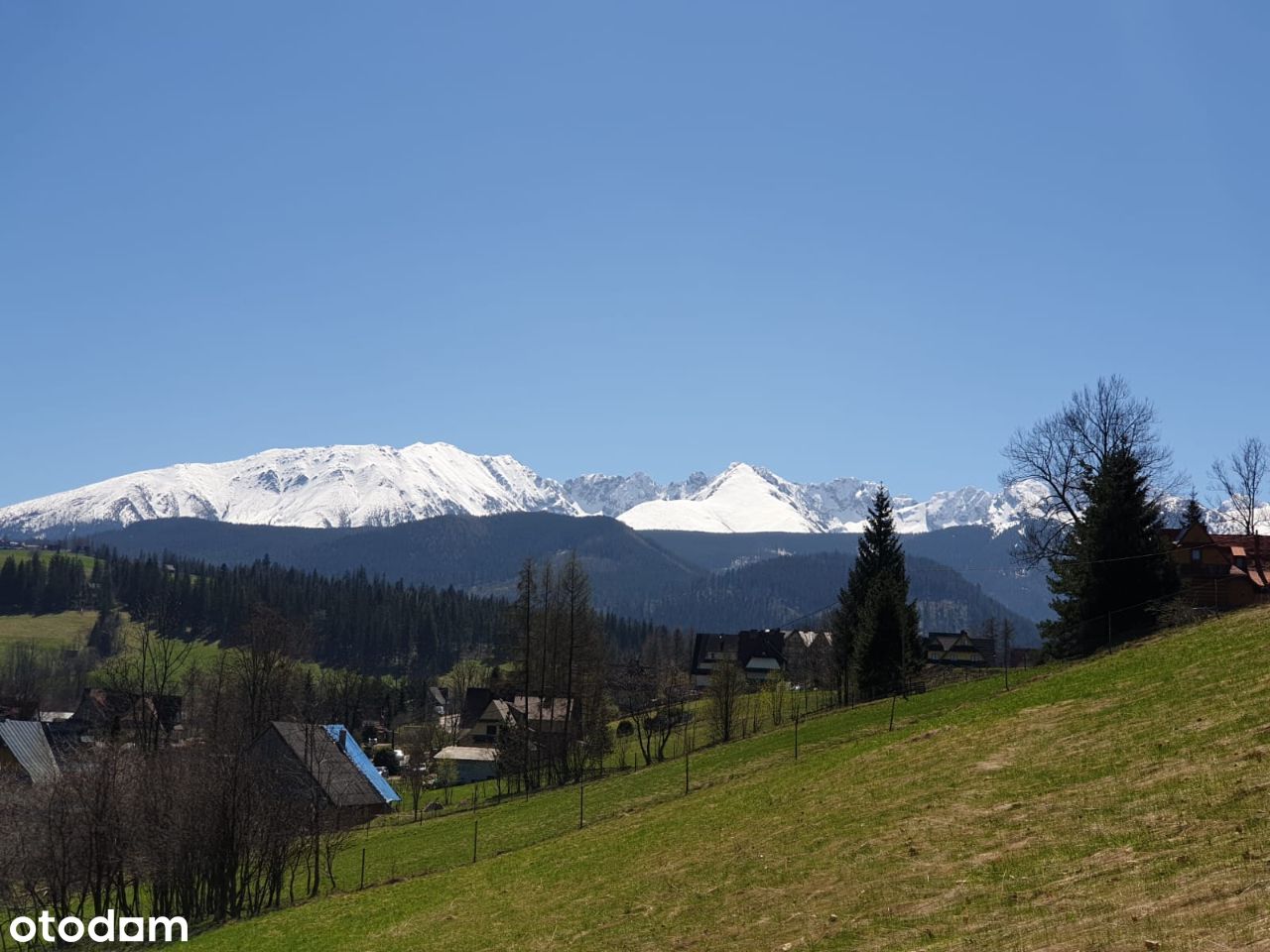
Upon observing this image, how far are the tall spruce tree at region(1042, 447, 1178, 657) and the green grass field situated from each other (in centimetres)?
783

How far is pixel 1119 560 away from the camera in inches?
2044

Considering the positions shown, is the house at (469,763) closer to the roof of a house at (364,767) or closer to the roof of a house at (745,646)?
the roof of a house at (364,767)

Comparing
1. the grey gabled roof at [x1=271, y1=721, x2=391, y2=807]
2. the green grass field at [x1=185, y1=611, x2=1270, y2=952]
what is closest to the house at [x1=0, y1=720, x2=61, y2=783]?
the grey gabled roof at [x1=271, y1=721, x2=391, y2=807]

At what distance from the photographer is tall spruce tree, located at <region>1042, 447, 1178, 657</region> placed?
168 feet

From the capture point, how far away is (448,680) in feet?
632

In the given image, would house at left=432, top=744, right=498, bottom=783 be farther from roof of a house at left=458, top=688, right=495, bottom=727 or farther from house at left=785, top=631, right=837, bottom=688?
house at left=785, top=631, right=837, bottom=688

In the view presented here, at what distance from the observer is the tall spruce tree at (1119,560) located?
5106cm

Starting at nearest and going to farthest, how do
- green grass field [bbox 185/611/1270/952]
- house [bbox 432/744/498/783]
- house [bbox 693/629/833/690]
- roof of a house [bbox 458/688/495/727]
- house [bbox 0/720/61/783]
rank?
green grass field [bbox 185/611/1270/952] → house [bbox 0/720/61/783] → house [bbox 432/744/498/783] → roof of a house [bbox 458/688/495/727] → house [bbox 693/629/833/690]

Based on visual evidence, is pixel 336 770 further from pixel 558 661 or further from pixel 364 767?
pixel 558 661

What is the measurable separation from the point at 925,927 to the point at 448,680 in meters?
181

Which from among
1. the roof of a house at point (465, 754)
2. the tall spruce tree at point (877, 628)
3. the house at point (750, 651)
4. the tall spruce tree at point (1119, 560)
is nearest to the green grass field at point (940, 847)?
the tall spruce tree at point (1119, 560)

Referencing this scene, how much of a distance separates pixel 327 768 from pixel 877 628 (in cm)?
3254

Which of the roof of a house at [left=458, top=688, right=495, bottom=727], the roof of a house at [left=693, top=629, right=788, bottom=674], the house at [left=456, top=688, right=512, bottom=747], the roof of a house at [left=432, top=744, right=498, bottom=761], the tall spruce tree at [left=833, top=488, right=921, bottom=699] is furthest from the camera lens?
the roof of a house at [left=693, top=629, right=788, bottom=674]

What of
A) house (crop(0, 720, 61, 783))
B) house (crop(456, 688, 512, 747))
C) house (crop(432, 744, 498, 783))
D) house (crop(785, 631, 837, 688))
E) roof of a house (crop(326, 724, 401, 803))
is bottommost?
house (crop(432, 744, 498, 783))
